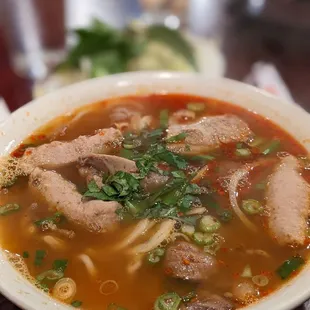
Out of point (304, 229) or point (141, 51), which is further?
point (141, 51)

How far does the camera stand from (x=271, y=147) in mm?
2086

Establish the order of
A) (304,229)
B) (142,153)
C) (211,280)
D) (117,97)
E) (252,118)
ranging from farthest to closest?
1. (117,97)
2. (252,118)
3. (142,153)
4. (304,229)
5. (211,280)

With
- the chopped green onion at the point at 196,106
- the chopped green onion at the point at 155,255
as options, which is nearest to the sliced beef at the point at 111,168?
the chopped green onion at the point at 155,255

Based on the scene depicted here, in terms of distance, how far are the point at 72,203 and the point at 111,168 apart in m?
Answer: 0.22

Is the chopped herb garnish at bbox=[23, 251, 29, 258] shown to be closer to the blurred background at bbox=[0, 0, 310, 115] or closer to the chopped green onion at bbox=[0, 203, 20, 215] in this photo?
the chopped green onion at bbox=[0, 203, 20, 215]

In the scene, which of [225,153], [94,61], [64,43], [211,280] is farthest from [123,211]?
[64,43]

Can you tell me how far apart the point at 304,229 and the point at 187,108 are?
0.93 meters

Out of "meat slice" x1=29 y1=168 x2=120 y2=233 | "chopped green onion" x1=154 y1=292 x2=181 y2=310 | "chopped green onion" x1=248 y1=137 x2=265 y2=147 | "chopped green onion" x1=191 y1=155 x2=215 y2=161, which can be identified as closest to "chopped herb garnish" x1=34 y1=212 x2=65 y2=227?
"meat slice" x1=29 y1=168 x2=120 y2=233

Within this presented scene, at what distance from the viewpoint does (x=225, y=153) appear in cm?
206

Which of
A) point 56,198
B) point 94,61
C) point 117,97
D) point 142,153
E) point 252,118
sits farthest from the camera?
point 94,61

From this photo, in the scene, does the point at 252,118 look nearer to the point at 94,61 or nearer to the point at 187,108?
the point at 187,108

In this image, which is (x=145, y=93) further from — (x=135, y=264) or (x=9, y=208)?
(x=135, y=264)

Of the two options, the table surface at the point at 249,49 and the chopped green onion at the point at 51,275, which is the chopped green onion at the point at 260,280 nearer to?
the chopped green onion at the point at 51,275

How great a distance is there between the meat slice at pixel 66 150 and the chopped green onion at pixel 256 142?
0.59 metres
